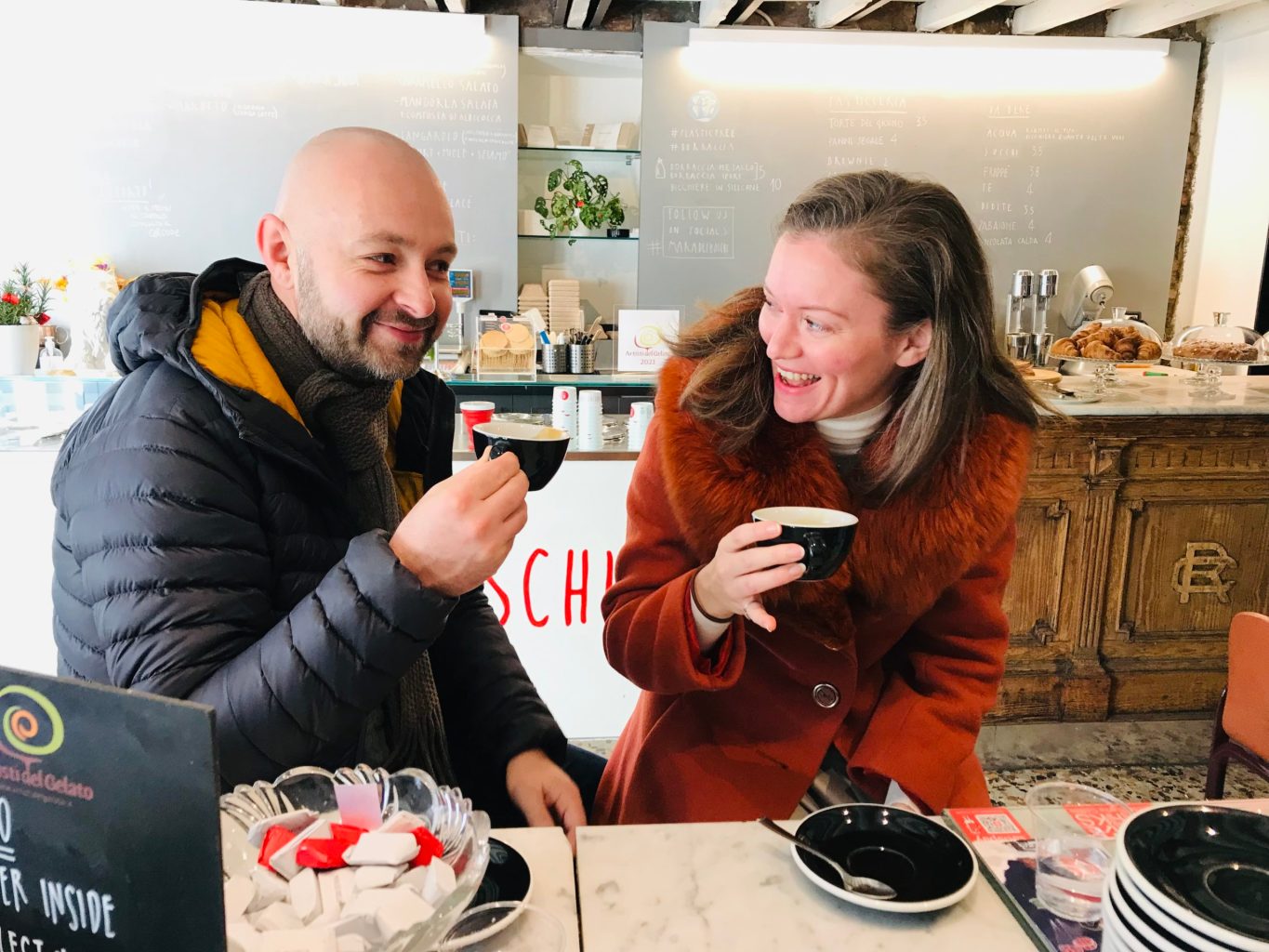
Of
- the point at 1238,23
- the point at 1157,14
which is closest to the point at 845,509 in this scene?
the point at 1157,14

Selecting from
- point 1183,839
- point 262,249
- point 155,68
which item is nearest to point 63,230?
point 155,68

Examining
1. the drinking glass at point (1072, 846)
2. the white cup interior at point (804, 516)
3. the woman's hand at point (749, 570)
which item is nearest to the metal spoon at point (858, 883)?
the drinking glass at point (1072, 846)

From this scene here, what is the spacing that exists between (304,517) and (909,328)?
94cm

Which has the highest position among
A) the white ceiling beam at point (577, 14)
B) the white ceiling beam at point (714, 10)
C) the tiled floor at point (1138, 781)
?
the white ceiling beam at point (714, 10)

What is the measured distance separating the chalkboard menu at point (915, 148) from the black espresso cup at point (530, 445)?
399 cm

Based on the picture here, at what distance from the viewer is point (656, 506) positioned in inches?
59.5

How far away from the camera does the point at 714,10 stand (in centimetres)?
464

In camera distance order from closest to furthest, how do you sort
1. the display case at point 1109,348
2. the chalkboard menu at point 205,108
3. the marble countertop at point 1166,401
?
the marble countertop at point 1166,401 < the display case at point 1109,348 < the chalkboard menu at point 205,108

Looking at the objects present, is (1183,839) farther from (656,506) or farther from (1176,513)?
(1176,513)

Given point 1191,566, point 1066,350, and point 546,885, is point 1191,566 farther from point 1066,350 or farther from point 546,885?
point 546,885

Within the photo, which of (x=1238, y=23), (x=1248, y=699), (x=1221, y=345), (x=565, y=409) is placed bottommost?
(x=1248, y=699)

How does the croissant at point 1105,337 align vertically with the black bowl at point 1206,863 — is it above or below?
above

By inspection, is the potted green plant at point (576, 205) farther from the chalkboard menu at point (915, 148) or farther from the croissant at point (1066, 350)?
the croissant at point (1066, 350)

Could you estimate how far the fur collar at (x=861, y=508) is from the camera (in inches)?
56.7
